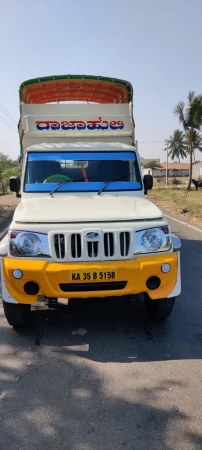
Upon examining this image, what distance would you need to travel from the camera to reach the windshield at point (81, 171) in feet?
16.7

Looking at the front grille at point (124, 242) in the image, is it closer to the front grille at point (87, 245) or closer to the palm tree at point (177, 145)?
the front grille at point (87, 245)

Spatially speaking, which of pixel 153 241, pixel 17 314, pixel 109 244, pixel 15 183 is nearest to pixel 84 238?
pixel 109 244

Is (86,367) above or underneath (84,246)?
underneath

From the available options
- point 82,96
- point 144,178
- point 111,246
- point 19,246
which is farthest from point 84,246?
point 82,96

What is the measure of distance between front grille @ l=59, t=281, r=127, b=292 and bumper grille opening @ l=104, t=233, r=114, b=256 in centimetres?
30

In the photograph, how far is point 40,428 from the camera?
2555 millimetres

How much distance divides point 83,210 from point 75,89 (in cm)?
550

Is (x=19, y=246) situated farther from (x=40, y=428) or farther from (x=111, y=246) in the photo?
(x=40, y=428)

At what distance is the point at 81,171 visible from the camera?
525cm

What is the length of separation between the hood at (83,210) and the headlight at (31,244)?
0.17 m

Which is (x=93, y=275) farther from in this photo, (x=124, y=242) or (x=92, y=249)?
(x=124, y=242)

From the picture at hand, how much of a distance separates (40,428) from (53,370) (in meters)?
0.77

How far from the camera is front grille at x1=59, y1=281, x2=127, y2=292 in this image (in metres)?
3.67

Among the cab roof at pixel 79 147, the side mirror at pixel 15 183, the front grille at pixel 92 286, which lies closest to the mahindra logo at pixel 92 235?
the front grille at pixel 92 286
